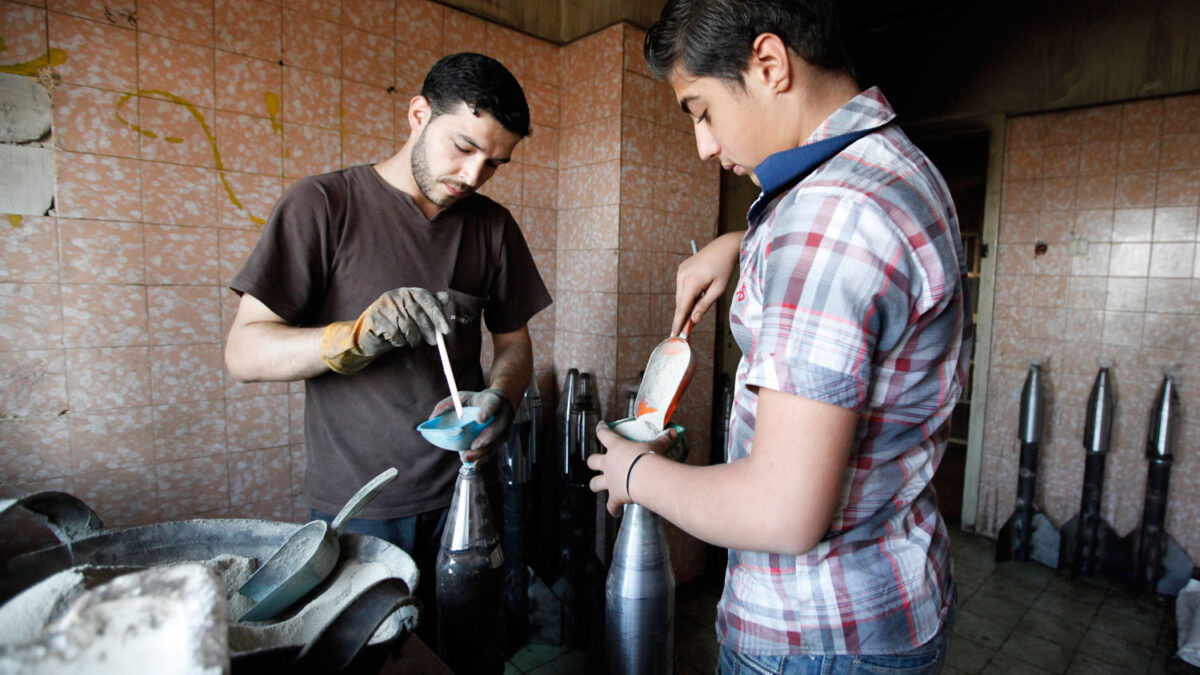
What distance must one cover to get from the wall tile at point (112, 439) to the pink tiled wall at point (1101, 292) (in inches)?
153

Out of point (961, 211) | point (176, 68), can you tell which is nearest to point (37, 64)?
point (176, 68)

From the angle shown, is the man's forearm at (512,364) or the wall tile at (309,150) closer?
the man's forearm at (512,364)

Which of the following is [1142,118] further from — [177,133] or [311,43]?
[177,133]

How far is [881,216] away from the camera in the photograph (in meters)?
0.67

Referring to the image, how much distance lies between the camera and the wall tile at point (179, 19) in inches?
67.9

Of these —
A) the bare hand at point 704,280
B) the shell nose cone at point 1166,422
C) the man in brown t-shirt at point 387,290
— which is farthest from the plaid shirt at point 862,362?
the shell nose cone at point 1166,422

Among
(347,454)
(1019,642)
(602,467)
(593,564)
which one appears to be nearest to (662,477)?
(602,467)

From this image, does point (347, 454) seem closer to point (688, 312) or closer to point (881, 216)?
point (688, 312)

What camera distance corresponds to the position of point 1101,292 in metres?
3.05

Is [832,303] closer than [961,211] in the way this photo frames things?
Yes

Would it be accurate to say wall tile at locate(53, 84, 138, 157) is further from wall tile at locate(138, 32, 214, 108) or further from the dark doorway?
the dark doorway

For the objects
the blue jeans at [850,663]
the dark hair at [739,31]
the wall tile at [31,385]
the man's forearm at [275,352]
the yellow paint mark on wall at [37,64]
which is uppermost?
the yellow paint mark on wall at [37,64]

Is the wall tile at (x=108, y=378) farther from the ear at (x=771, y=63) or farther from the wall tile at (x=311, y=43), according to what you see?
the ear at (x=771, y=63)

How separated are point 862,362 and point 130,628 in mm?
678
